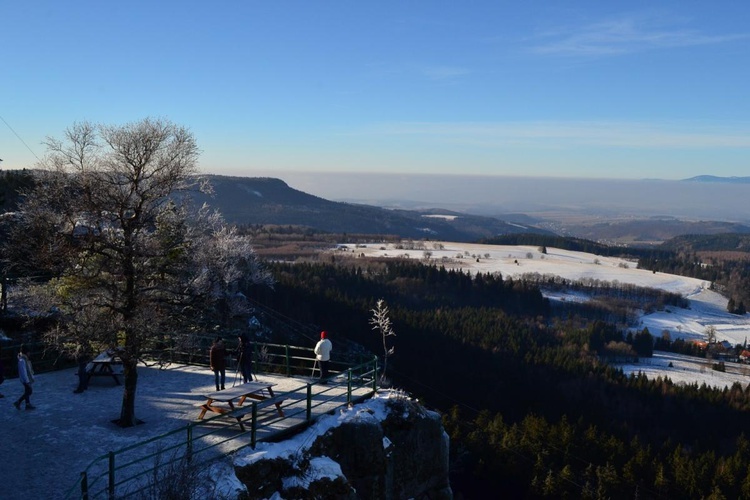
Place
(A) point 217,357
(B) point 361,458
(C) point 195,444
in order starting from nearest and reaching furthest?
(C) point 195,444 < (B) point 361,458 < (A) point 217,357

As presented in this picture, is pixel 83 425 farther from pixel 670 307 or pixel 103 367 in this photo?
pixel 670 307

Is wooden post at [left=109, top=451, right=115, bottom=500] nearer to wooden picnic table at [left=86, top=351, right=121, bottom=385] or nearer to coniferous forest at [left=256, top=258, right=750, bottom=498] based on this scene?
wooden picnic table at [left=86, top=351, right=121, bottom=385]

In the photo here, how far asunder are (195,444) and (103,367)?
6998 millimetres

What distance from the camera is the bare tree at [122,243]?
1383 cm

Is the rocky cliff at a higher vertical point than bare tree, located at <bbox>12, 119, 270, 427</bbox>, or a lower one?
lower

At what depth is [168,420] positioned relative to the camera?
51.3 ft

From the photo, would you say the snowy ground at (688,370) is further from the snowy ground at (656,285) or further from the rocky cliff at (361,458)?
the rocky cliff at (361,458)

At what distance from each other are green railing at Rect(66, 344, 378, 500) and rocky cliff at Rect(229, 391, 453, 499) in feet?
1.67

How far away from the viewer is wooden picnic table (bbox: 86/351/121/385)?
734 inches

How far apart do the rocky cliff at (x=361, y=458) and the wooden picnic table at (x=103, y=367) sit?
299 inches

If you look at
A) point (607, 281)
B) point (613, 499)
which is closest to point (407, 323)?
point (613, 499)

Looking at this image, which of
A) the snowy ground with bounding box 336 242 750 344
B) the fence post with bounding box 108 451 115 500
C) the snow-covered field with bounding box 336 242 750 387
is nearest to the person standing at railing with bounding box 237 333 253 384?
the fence post with bounding box 108 451 115 500

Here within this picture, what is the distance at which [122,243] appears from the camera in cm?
1468

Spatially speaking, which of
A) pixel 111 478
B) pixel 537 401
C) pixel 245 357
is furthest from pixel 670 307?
pixel 111 478
